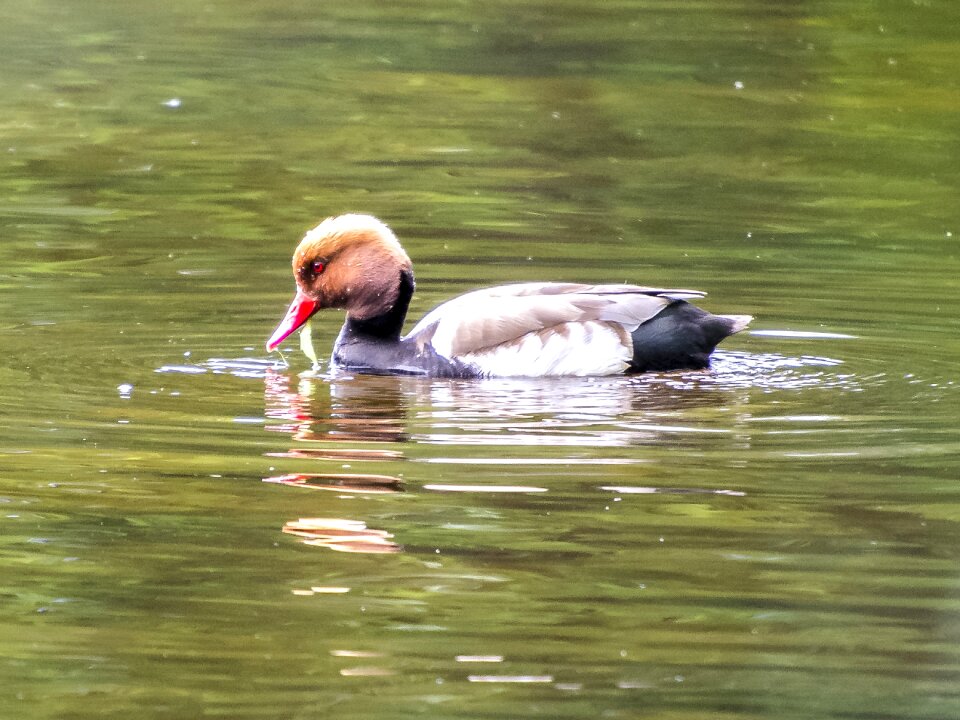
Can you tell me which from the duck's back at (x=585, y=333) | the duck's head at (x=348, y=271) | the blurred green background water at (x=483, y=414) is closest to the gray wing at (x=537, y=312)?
the duck's back at (x=585, y=333)

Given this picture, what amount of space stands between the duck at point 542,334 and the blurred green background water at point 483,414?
0.18m

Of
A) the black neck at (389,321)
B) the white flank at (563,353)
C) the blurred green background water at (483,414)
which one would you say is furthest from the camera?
the black neck at (389,321)

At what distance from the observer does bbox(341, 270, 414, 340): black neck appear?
969cm

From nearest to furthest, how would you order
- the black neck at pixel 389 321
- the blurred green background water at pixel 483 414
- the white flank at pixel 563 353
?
the blurred green background water at pixel 483 414, the white flank at pixel 563 353, the black neck at pixel 389 321

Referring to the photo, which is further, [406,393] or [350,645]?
[406,393]

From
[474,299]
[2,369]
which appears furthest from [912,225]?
[2,369]

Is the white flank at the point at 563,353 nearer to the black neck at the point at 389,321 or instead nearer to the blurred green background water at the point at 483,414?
the blurred green background water at the point at 483,414

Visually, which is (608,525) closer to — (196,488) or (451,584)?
(451,584)

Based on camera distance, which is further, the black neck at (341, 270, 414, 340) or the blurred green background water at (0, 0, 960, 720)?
the black neck at (341, 270, 414, 340)

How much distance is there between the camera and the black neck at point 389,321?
9688 mm

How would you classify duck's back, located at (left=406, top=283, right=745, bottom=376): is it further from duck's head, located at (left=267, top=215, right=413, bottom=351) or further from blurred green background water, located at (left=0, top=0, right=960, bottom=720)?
duck's head, located at (left=267, top=215, right=413, bottom=351)

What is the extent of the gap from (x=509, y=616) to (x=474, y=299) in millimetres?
3882

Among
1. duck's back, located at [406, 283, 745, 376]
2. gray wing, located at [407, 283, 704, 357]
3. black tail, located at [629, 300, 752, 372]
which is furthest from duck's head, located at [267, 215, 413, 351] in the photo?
black tail, located at [629, 300, 752, 372]

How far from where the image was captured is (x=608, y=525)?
6.54 meters
